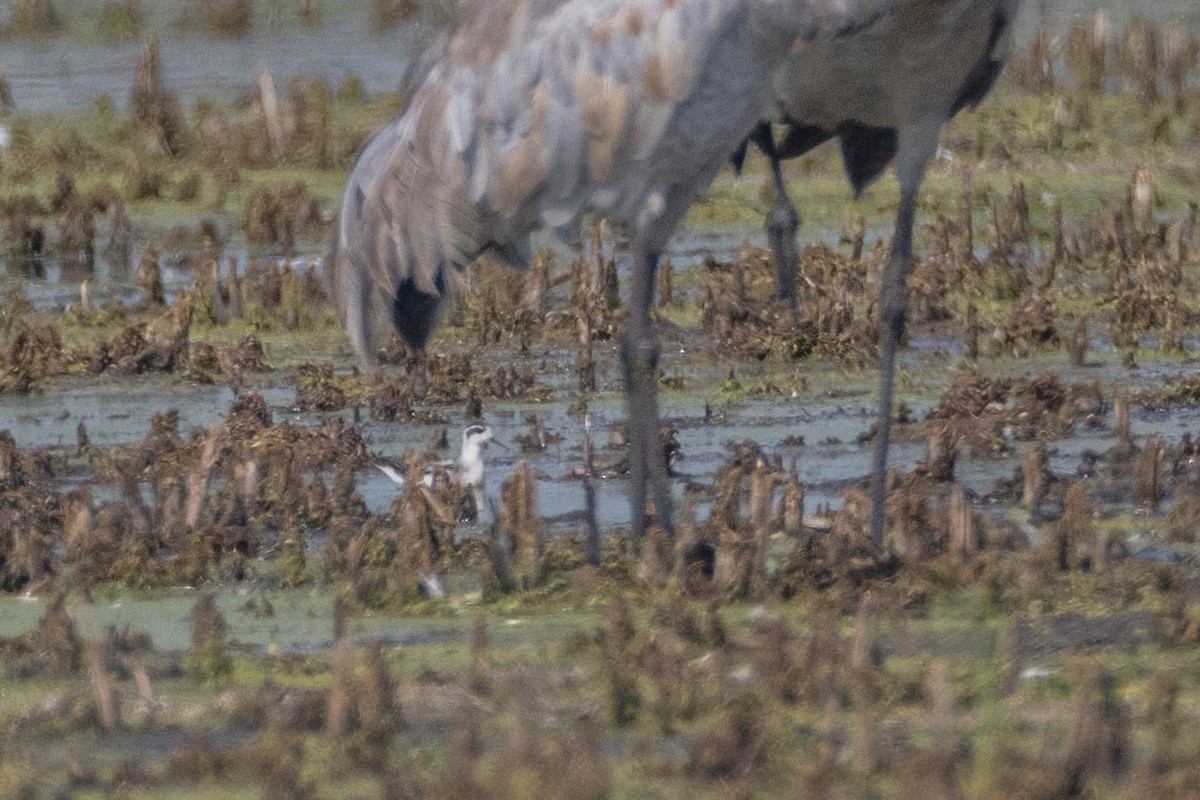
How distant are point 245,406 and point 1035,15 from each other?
992cm

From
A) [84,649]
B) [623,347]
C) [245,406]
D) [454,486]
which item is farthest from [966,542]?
[245,406]

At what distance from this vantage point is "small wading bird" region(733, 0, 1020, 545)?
5.14 m

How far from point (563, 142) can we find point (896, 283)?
102 centimetres

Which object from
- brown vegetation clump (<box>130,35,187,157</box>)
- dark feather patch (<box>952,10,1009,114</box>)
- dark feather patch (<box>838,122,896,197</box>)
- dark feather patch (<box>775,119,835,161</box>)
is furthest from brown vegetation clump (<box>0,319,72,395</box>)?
brown vegetation clump (<box>130,35,187,157</box>)

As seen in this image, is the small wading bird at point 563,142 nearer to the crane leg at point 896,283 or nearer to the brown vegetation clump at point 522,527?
the brown vegetation clump at point 522,527

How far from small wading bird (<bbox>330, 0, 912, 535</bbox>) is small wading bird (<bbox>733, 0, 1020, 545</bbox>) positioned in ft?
0.57

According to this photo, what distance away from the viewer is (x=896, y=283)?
575 cm

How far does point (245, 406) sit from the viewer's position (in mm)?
6488

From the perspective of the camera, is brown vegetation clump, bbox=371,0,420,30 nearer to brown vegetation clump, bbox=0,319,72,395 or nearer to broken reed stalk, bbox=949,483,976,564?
brown vegetation clump, bbox=0,319,72,395

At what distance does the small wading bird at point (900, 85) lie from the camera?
5.14 meters

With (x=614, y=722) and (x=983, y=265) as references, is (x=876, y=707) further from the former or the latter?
(x=983, y=265)

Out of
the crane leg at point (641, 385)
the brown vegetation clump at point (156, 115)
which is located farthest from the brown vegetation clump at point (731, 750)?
the brown vegetation clump at point (156, 115)

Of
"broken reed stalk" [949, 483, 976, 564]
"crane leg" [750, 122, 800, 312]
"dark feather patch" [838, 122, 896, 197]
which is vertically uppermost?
"dark feather patch" [838, 122, 896, 197]

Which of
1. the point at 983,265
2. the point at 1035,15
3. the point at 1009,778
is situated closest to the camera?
the point at 1009,778
